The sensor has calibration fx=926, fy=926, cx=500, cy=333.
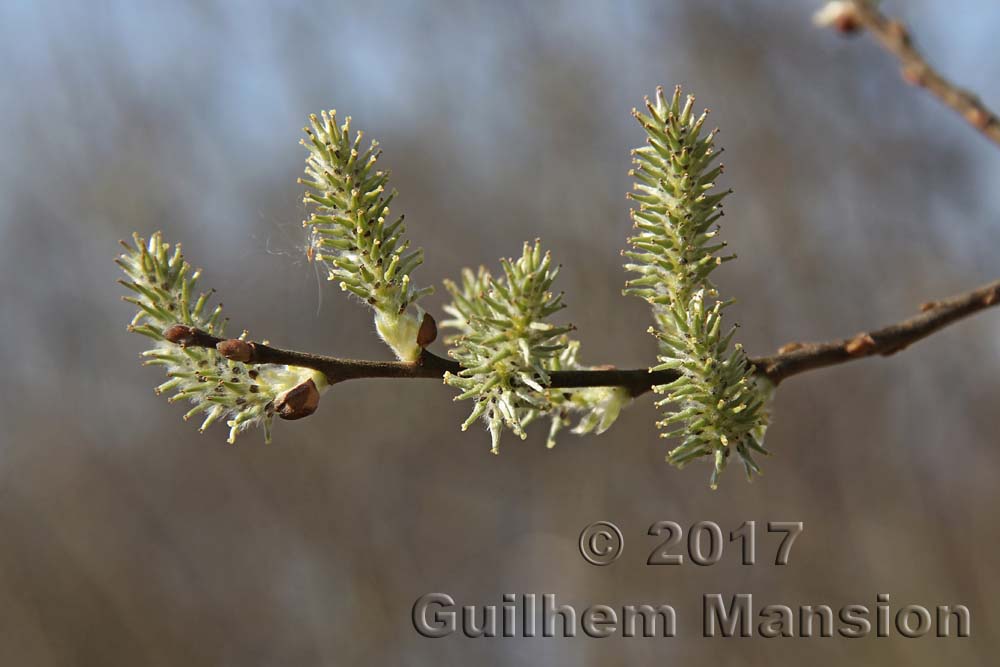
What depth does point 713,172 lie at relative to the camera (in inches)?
55.9

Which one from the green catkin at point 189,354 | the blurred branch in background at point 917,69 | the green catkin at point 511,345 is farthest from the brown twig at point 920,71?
the green catkin at point 189,354

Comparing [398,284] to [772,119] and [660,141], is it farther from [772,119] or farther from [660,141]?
[772,119]

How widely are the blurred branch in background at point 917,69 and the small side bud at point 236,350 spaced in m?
1.04

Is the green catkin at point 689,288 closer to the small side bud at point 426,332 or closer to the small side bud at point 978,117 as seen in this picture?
the small side bud at point 426,332

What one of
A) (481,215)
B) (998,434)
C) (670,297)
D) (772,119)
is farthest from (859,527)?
(670,297)

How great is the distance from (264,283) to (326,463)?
6.03ft

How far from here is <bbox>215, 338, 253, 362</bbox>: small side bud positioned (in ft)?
4.22

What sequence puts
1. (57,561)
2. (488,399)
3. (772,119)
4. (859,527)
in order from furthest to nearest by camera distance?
(57,561) → (772,119) → (859,527) → (488,399)

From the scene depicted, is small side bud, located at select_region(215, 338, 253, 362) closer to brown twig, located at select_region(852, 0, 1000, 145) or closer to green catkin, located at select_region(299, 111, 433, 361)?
green catkin, located at select_region(299, 111, 433, 361)

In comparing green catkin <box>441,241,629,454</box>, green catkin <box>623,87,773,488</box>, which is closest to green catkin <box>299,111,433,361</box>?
green catkin <box>441,241,629,454</box>

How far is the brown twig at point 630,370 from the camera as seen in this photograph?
1318mm

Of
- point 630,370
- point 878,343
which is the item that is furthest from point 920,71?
point 630,370

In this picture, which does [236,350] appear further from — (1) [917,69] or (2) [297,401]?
(1) [917,69]

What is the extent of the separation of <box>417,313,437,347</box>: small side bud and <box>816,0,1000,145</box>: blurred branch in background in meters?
0.81
